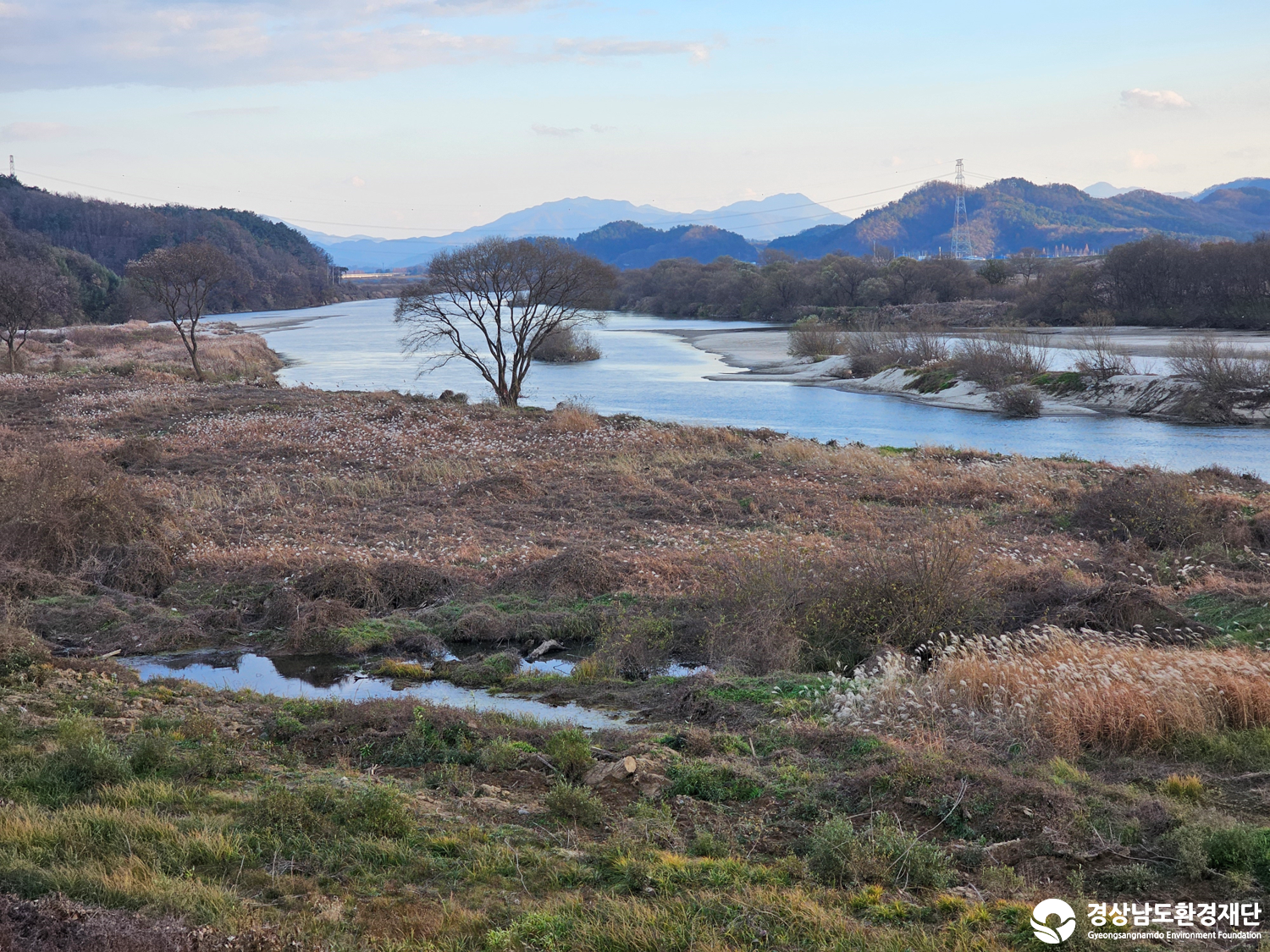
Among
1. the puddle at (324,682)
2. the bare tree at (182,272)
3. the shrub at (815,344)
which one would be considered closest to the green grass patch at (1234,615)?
the puddle at (324,682)

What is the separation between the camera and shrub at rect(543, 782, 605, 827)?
609cm

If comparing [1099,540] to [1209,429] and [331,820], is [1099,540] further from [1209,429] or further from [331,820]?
[1209,429]

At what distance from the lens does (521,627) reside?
1235cm

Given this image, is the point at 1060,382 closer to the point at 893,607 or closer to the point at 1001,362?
the point at 1001,362

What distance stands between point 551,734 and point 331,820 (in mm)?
2481

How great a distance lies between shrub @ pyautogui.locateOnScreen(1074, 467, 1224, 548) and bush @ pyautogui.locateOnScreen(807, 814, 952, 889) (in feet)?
40.5

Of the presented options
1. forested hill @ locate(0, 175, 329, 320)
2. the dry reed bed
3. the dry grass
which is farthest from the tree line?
forested hill @ locate(0, 175, 329, 320)

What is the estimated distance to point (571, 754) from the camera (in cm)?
710

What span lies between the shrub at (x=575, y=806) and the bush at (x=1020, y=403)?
141 feet

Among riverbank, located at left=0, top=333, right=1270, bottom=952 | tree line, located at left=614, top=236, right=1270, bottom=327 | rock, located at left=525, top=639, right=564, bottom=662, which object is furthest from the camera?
tree line, located at left=614, top=236, right=1270, bottom=327

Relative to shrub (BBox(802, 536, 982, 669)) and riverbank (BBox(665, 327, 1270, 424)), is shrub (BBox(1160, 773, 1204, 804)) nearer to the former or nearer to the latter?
shrub (BBox(802, 536, 982, 669))

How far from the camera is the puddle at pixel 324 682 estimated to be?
379 inches

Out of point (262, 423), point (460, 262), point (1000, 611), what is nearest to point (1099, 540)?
point (1000, 611)

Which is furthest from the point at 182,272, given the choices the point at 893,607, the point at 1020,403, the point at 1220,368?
the point at 1220,368
